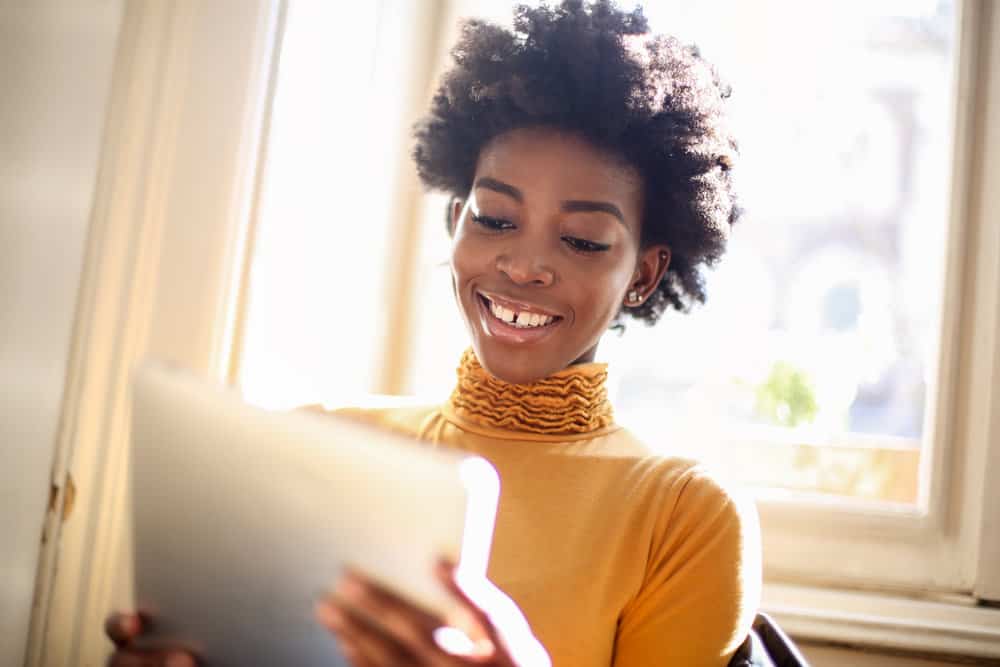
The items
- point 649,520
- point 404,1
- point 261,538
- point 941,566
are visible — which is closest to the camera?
point 261,538

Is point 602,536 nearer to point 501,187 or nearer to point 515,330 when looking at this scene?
point 515,330

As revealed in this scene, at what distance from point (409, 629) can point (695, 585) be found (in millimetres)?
431

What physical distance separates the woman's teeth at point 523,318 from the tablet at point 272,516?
36 cm

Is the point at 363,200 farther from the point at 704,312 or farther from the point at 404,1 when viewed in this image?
the point at 704,312

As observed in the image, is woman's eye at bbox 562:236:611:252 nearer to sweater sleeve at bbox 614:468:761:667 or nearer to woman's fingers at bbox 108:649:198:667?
sweater sleeve at bbox 614:468:761:667

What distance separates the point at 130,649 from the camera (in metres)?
0.71

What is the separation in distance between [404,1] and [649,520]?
35.9 inches

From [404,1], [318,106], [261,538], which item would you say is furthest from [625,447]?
[404,1]

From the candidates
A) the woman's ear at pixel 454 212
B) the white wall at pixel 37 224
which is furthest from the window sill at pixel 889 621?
the white wall at pixel 37 224

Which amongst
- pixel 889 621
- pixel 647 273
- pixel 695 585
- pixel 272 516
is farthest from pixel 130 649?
pixel 889 621

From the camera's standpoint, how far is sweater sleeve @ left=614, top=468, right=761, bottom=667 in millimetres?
873

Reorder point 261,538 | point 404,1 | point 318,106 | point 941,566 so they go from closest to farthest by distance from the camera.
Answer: point 261,538 → point 318,106 → point 941,566 → point 404,1

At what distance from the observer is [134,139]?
38.6 inches

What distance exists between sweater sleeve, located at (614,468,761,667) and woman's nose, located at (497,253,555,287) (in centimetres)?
26
